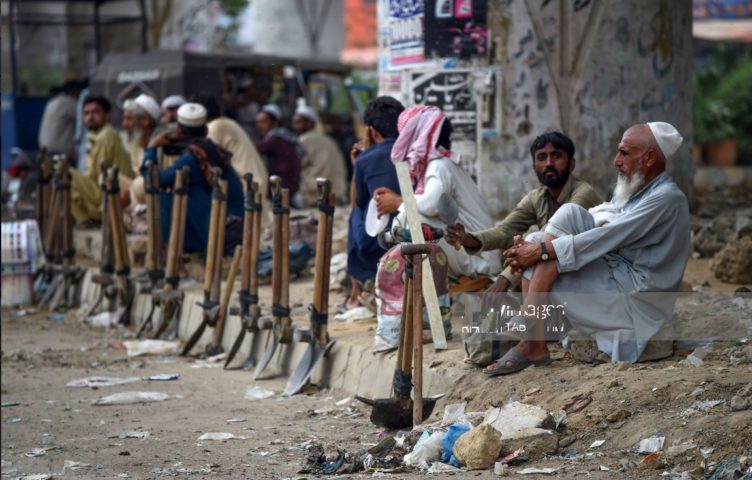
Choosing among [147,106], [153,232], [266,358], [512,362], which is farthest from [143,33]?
[512,362]

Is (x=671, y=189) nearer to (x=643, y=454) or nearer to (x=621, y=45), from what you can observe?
(x=643, y=454)

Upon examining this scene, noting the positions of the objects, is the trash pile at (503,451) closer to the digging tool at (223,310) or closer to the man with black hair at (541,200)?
the man with black hair at (541,200)

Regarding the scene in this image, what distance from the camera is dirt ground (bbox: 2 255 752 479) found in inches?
207

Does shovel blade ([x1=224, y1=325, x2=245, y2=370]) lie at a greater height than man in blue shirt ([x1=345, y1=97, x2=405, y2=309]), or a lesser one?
lesser

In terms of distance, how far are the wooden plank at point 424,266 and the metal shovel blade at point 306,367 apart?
108 centimetres

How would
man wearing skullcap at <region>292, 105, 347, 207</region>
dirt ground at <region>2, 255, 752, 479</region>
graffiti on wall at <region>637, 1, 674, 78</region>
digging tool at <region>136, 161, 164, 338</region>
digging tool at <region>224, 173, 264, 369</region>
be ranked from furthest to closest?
man wearing skullcap at <region>292, 105, 347, 207</region>, digging tool at <region>136, 161, 164, 338</region>, graffiti on wall at <region>637, 1, 674, 78</region>, digging tool at <region>224, 173, 264, 369</region>, dirt ground at <region>2, 255, 752, 479</region>

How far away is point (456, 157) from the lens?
292 inches

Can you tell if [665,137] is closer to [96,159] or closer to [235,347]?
[235,347]

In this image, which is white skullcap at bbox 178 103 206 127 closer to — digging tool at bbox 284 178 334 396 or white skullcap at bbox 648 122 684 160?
digging tool at bbox 284 178 334 396

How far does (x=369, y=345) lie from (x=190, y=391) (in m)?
1.24

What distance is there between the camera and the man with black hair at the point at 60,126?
16594 mm

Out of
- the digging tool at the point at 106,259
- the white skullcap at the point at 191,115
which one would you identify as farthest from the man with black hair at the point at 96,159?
the white skullcap at the point at 191,115

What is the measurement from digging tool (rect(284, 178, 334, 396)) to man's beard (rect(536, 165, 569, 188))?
1.46 metres

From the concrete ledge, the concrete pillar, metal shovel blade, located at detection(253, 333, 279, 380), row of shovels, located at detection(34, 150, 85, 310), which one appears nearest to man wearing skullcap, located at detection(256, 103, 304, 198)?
row of shovels, located at detection(34, 150, 85, 310)
